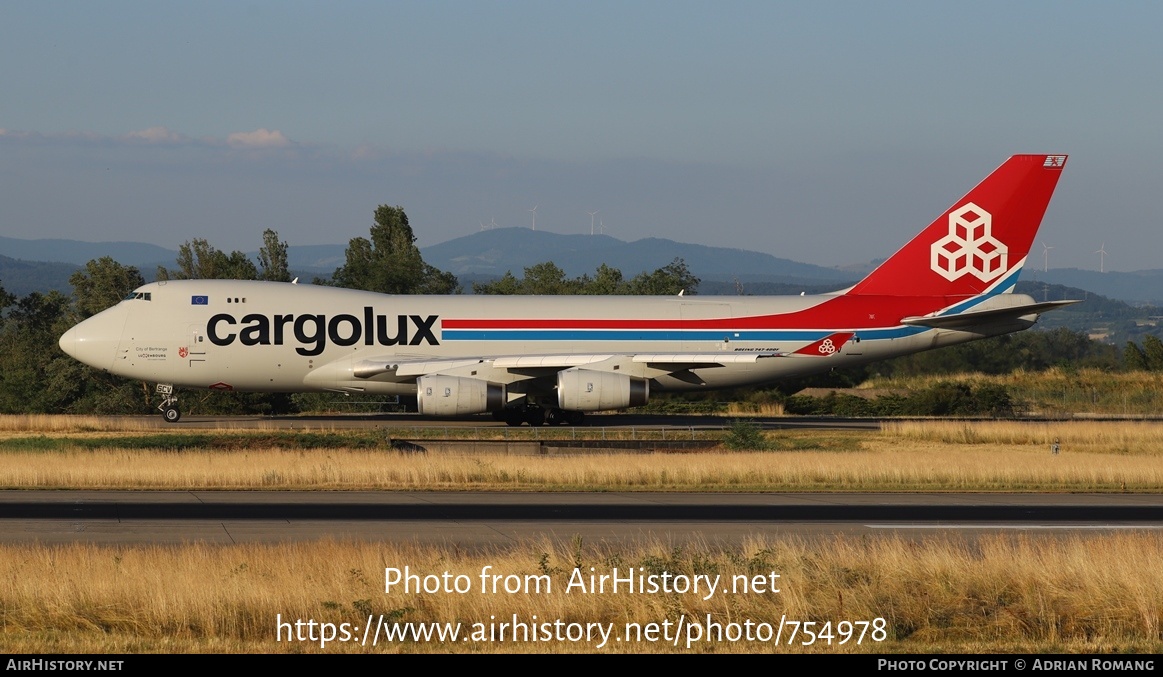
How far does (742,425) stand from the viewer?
38.6 metres

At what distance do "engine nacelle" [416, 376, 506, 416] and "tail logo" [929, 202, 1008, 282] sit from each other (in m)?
18.6

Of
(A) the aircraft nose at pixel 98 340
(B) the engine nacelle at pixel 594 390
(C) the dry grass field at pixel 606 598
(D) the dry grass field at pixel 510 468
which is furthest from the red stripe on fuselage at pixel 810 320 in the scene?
(C) the dry grass field at pixel 606 598

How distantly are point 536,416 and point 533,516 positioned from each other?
23.0m

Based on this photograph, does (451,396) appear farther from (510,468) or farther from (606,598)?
(606,598)

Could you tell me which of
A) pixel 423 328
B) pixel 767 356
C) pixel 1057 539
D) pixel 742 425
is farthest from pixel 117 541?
pixel 767 356

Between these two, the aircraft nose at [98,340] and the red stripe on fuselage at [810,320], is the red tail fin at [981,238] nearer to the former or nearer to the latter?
the red stripe on fuselage at [810,320]

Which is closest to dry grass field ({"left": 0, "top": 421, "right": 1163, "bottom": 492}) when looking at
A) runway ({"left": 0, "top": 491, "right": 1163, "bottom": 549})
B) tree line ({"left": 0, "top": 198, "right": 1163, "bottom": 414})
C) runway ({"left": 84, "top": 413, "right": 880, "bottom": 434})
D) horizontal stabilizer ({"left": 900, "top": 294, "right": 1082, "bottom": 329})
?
runway ({"left": 0, "top": 491, "right": 1163, "bottom": 549})

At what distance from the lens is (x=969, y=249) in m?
49.3

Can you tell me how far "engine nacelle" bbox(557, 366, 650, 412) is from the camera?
4319 centimetres

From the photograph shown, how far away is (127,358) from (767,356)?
74.0 feet

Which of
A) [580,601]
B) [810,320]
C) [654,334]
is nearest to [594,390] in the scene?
[654,334]

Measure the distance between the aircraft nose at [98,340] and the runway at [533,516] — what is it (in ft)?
64.6

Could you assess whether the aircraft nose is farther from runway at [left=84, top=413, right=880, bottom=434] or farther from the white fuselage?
runway at [left=84, top=413, right=880, bottom=434]

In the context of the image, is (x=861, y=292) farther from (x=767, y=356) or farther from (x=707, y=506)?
(x=707, y=506)
